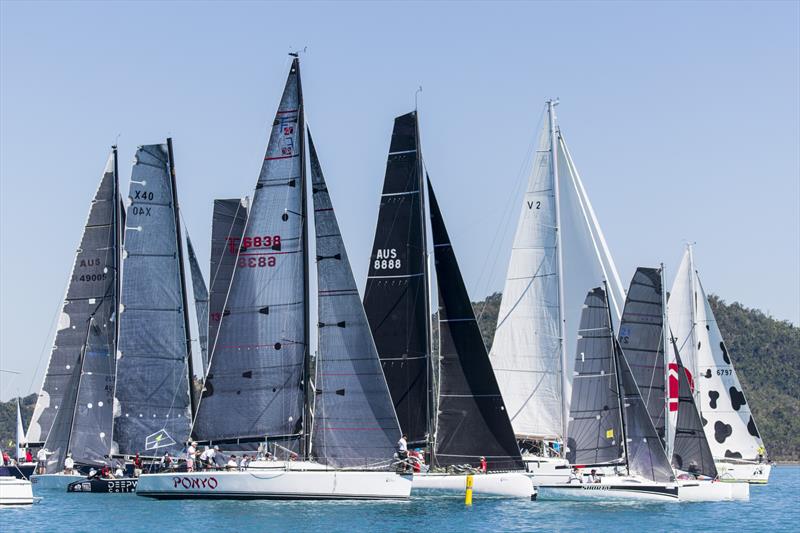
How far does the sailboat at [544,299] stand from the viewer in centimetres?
5106

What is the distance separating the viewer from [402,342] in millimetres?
45031

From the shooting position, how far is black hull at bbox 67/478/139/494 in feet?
152

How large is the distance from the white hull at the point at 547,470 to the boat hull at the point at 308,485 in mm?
8794

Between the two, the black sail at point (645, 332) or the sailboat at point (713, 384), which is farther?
the sailboat at point (713, 384)

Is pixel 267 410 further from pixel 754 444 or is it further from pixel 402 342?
pixel 754 444

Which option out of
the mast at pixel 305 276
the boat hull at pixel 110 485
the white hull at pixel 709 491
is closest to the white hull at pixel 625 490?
the white hull at pixel 709 491

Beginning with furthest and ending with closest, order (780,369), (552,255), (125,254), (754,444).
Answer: (780,369), (754,444), (552,255), (125,254)

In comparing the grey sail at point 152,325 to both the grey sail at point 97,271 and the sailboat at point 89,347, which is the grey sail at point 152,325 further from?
the grey sail at point 97,271

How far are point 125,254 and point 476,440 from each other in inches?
506

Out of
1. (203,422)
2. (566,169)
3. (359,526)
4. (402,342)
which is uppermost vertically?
(566,169)

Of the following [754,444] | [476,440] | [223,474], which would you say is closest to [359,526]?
[223,474]

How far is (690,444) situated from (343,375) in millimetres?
14164

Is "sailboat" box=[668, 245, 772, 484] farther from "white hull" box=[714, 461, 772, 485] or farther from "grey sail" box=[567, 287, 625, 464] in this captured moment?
"grey sail" box=[567, 287, 625, 464]

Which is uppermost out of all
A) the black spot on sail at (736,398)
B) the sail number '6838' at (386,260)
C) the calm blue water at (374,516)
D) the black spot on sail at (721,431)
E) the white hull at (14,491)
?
the sail number '6838' at (386,260)
